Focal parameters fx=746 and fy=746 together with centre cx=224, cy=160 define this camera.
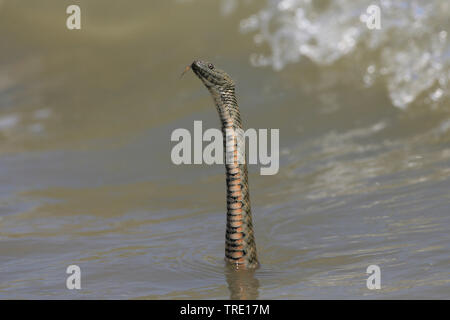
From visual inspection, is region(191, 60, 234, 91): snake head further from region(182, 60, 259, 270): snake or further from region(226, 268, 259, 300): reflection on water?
region(226, 268, 259, 300): reflection on water

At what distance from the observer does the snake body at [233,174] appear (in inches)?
172

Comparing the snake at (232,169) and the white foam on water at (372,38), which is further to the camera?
the white foam on water at (372,38)

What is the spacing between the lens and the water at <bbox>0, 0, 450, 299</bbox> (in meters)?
4.87

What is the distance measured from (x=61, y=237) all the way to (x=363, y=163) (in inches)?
129

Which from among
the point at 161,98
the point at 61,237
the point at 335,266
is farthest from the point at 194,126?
the point at 335,266

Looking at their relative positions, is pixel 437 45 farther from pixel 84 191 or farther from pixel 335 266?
pixel 335 266

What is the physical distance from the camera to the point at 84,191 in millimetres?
7793

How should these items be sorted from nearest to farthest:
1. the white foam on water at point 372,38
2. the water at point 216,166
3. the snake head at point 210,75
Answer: the snake head at point 210,75 → the water at point 216,166 → the white foam on water at point 372,38

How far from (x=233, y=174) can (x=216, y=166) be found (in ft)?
13.0
